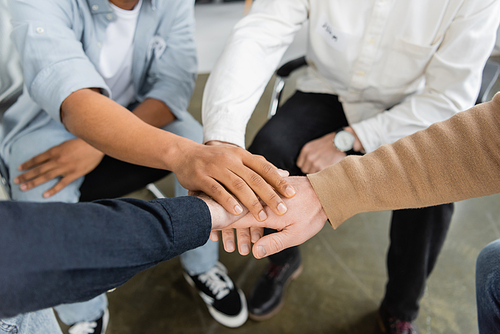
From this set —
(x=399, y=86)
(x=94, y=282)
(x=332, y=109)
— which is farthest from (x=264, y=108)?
(x=94, y=282)

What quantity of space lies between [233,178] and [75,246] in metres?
0.38

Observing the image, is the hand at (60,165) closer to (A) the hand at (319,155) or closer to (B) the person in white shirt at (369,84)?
(B) the person in white shirt at (369,84)

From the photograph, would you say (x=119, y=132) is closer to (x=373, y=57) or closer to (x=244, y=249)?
(x=244, y=249)

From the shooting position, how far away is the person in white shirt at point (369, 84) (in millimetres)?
968

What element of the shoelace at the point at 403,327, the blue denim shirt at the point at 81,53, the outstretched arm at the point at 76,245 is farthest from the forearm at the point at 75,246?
the shoelace at the point at 403,327

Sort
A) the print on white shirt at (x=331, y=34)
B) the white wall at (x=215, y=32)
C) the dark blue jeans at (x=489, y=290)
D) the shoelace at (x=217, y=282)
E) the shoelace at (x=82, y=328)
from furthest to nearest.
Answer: the white wall at (x=215, y=32)
the shoelace at (x=217, y=282)
the shoelace at (x=82, y=328)
the print on white shirt at (x=331, y=34)
the dark blue jeans at (x=489, y=290)

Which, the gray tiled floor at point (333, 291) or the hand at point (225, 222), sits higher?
the hand at point (225, 222)

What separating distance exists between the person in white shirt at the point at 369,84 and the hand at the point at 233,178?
11cm

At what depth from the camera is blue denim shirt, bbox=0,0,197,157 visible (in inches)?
36.6

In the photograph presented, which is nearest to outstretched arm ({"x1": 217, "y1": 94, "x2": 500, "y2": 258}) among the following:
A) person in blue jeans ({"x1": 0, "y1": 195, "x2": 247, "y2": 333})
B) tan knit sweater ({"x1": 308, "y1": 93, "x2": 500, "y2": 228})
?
tan knit sweater ({"x1": 308, "y1": 93, "x2": 500, "y2": 228})

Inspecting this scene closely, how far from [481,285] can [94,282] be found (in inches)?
34.4

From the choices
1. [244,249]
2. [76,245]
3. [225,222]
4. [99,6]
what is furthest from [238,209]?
[99,6]

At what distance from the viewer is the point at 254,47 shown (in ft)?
3.56

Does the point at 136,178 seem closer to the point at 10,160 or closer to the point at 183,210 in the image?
the point at 10,160
